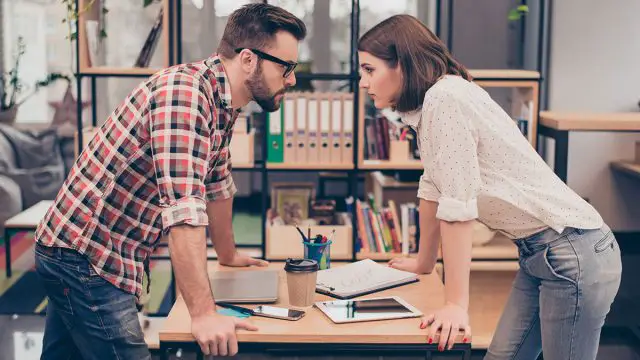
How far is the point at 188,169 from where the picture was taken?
1738 mm

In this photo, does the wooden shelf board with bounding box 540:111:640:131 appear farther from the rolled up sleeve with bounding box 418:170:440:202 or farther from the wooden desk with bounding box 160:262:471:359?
the wooden desk with bounding box 160:262:471:359

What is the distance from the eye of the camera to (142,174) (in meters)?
1.86

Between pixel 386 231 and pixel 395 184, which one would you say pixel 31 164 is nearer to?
pixel 395 184

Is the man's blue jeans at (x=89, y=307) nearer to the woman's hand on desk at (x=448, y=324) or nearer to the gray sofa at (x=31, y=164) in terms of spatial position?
the woman's hand on desk at (x=448, y=324)

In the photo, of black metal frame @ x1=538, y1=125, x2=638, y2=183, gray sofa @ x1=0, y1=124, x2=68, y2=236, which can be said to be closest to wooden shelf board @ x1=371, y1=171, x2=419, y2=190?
black metal frame @ x1=538, y1=125, x2=638, y2=183

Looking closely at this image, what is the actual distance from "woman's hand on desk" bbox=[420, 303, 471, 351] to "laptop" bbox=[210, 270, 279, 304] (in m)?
0.40

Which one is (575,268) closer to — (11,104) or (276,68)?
(276,68)

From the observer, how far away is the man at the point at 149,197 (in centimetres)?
174

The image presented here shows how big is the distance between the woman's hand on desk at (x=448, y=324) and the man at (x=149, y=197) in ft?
1.35

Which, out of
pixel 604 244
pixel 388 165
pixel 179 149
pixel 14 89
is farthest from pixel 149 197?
pixel 14 89

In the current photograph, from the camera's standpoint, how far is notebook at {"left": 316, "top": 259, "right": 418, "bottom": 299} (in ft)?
6.72

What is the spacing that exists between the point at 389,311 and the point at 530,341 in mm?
438

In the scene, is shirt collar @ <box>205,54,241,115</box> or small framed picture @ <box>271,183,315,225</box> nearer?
shirt collar @ <box>205,54,241,115</box>

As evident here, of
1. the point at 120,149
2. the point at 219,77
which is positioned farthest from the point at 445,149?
the point at 120,149
